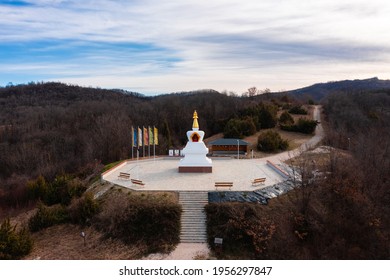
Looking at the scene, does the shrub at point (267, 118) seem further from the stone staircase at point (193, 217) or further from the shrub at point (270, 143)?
the stone staircase at point (193, 217)

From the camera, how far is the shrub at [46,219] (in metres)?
18.4

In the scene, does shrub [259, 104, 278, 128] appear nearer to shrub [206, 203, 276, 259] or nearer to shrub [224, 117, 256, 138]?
shrub [224, 117, 256, 138]

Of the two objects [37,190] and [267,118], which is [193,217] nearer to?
[37,190]

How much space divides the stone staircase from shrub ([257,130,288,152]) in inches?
801

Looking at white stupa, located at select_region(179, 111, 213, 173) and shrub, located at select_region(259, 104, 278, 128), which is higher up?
shrub, located at select_region(259, 104, 278, 128)

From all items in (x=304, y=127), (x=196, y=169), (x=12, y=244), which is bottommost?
(x=12, y=244)

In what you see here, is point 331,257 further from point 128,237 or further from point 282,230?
point 128,237

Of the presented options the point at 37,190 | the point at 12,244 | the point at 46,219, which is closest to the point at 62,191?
the point at 37,190

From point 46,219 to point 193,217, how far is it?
29.1ft

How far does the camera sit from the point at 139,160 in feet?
102

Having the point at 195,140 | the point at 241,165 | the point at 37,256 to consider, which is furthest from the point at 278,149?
the point at 37,256

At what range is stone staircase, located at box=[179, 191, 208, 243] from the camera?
16.5 meters

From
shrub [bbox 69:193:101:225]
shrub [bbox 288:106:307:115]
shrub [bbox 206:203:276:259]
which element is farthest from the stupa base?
shrub [bbox 288:106:307:115]

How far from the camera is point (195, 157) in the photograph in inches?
1003
